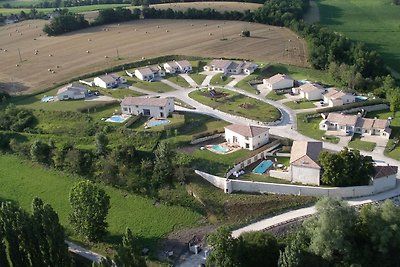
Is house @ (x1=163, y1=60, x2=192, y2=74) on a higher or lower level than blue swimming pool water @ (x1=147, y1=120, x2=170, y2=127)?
higher

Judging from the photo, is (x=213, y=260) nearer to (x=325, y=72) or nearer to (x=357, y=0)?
(x=325, y=72)

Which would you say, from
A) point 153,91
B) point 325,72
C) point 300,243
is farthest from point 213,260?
point 325,72

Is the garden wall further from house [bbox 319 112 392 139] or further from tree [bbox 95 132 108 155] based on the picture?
tree [bbox 95 132 108 155]

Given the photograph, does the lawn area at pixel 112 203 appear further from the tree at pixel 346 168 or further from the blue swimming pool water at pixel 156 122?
the tree at pixel 346 168

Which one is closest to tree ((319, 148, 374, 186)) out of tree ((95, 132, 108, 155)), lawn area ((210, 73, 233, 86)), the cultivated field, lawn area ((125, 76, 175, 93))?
tree ((95, 132, 108, 155))

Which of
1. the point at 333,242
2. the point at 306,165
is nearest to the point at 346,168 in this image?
the point at 306,165

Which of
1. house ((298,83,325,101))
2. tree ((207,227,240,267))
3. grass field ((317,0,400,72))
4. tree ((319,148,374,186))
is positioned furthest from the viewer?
grass field ((317,0,400,72))

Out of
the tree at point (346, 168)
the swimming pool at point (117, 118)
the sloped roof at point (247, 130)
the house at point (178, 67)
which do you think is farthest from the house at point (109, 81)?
the tree at point (346, 168)

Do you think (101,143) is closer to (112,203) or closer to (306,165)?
(112,203)
